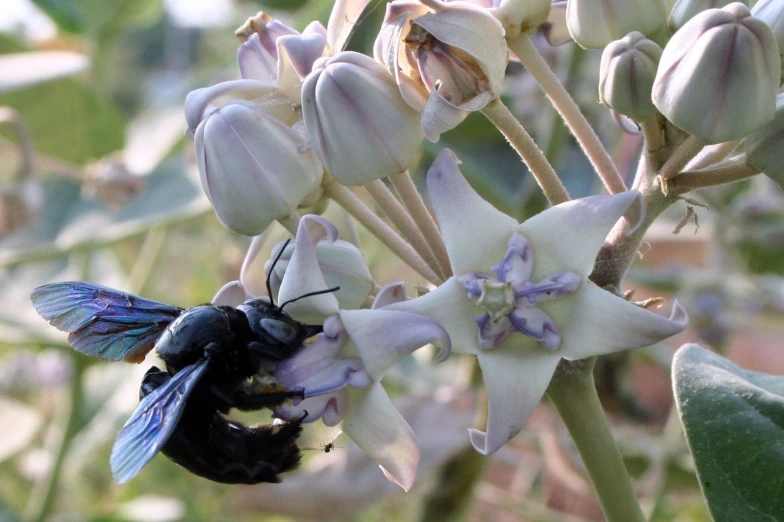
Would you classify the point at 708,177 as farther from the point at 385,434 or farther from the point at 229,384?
the point at 229,384

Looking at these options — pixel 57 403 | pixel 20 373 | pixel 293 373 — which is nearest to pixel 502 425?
pixel 293 373

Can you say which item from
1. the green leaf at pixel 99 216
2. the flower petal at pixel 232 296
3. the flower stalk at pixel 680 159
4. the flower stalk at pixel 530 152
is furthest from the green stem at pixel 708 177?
the green leaf at pixel 99 216

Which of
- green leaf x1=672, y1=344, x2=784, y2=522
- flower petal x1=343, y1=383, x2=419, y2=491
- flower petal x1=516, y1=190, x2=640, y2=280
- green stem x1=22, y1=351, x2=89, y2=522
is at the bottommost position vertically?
green stem x1=22, y1=351, x2=89, y2=522

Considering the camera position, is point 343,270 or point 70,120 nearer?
point 343,270

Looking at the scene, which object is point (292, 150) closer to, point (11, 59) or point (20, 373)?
point (11, 59)

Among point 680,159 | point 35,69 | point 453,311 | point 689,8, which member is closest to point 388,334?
point 453,311

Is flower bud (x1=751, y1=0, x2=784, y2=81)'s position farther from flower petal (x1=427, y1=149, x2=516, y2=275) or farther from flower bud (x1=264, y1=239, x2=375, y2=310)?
flower bud (x1=264, y1=239, x2=375, y2=310)

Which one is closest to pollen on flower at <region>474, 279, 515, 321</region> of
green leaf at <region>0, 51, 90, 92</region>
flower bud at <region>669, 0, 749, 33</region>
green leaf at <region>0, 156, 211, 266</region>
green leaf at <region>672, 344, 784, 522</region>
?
green leaf at <region>672, 344, 784, 522</region>
